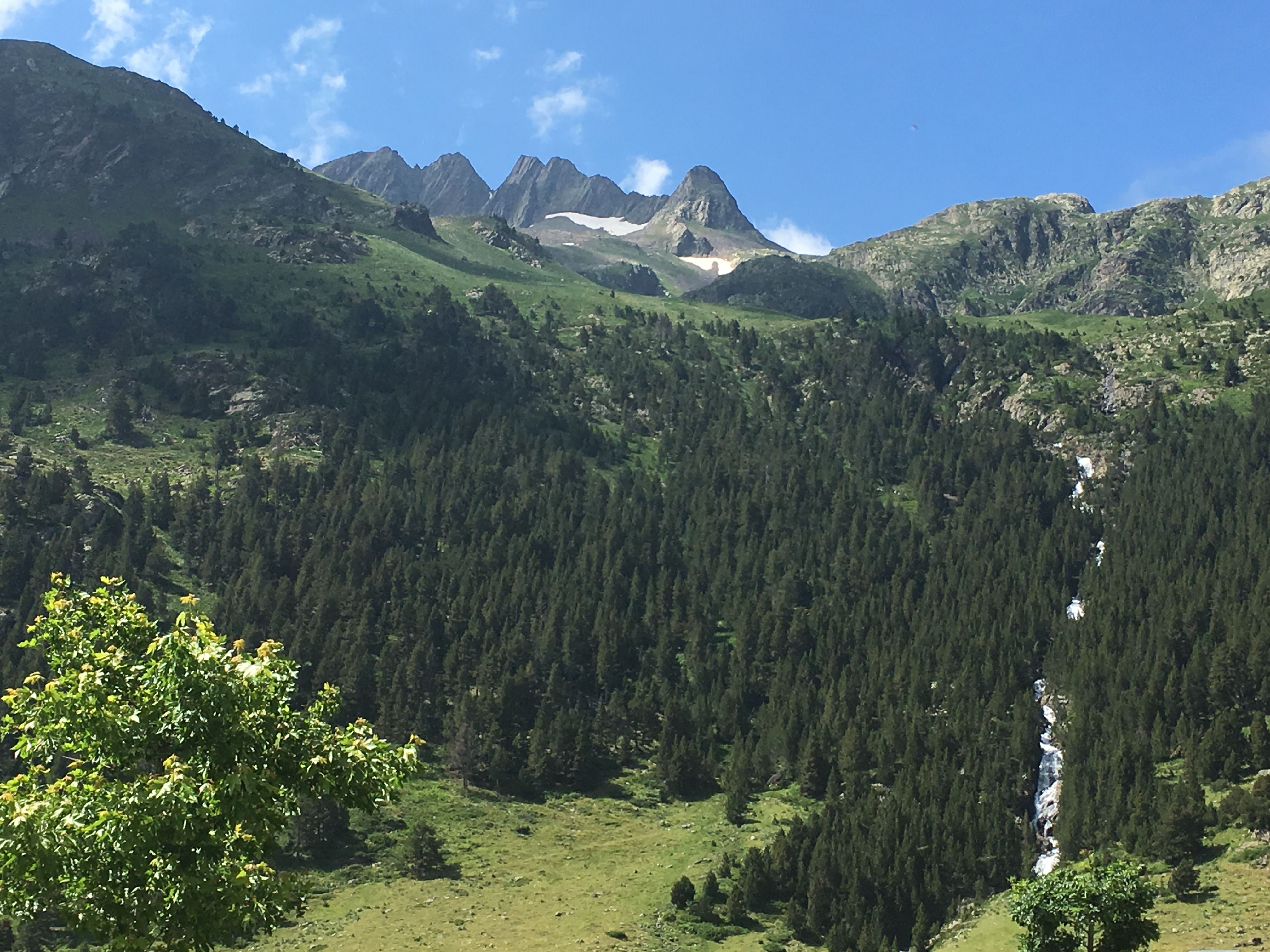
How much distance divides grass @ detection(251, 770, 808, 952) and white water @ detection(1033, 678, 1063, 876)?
28037mm

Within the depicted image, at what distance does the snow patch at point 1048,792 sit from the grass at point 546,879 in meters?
28.0

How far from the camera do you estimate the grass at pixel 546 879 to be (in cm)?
8738

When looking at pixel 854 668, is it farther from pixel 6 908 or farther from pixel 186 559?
pixel 6 908

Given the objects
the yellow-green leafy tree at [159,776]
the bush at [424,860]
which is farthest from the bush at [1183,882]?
the yellow-green leafy tree at [159,776]

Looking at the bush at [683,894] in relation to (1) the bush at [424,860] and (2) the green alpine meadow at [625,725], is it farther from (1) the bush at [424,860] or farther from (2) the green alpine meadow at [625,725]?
(1) the bush at [424,860]

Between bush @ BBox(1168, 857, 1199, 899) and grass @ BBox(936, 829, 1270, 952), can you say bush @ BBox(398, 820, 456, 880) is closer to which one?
grass @ BBox(936, 829, 1270, 952)

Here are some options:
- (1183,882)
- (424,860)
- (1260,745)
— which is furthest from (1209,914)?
(424,860)

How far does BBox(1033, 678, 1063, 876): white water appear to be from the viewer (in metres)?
112

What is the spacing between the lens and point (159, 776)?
876 inches

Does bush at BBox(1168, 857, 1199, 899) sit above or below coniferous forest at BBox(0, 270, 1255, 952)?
below

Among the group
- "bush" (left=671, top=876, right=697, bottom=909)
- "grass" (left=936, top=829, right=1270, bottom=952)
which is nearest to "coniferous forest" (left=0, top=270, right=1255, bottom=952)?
"grass" (left=936, top=829, right=1270, bottom=952)

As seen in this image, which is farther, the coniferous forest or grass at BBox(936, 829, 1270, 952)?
the coniferous forest

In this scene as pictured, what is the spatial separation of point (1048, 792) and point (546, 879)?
208 feet

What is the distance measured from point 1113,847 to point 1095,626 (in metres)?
51.0
